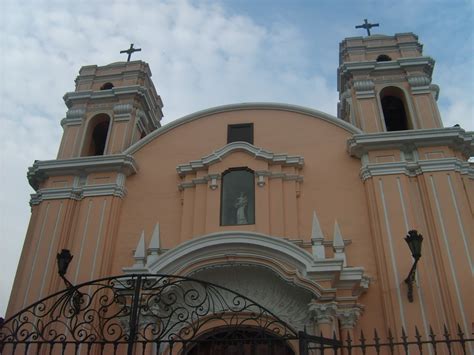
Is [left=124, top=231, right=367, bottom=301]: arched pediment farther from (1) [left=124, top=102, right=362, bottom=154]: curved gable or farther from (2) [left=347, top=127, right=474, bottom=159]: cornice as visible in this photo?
(1) [left=124, top=102, right=362, bottom=154]: curved gable

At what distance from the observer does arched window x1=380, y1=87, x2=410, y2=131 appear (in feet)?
49.2

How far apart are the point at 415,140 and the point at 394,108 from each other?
10.2ft

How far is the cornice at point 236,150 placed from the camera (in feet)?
43.4

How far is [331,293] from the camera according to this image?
A: 33.0ft

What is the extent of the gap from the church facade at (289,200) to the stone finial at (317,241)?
1.5 inches

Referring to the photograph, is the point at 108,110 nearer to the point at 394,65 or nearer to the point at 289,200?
the point at 289,200

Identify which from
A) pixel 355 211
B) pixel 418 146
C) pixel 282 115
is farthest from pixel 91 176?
pixel 418 146

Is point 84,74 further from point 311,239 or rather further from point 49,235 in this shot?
point 311,239

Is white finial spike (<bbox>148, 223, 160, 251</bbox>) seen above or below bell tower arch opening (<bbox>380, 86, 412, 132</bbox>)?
below

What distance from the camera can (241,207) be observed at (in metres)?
12.7

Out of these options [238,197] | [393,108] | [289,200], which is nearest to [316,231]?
[289,200]

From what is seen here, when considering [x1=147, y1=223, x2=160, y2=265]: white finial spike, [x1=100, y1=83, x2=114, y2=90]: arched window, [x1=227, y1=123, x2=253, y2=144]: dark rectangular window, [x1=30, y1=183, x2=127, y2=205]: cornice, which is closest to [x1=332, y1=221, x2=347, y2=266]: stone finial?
[x1=147, y1=223, x2=160, y2=265]: white finial spike

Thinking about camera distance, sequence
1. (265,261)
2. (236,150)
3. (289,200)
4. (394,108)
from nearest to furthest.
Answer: (265,261)
(289,200)
(236,150)
(394,108)

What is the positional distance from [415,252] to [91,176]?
8765 millimetres
